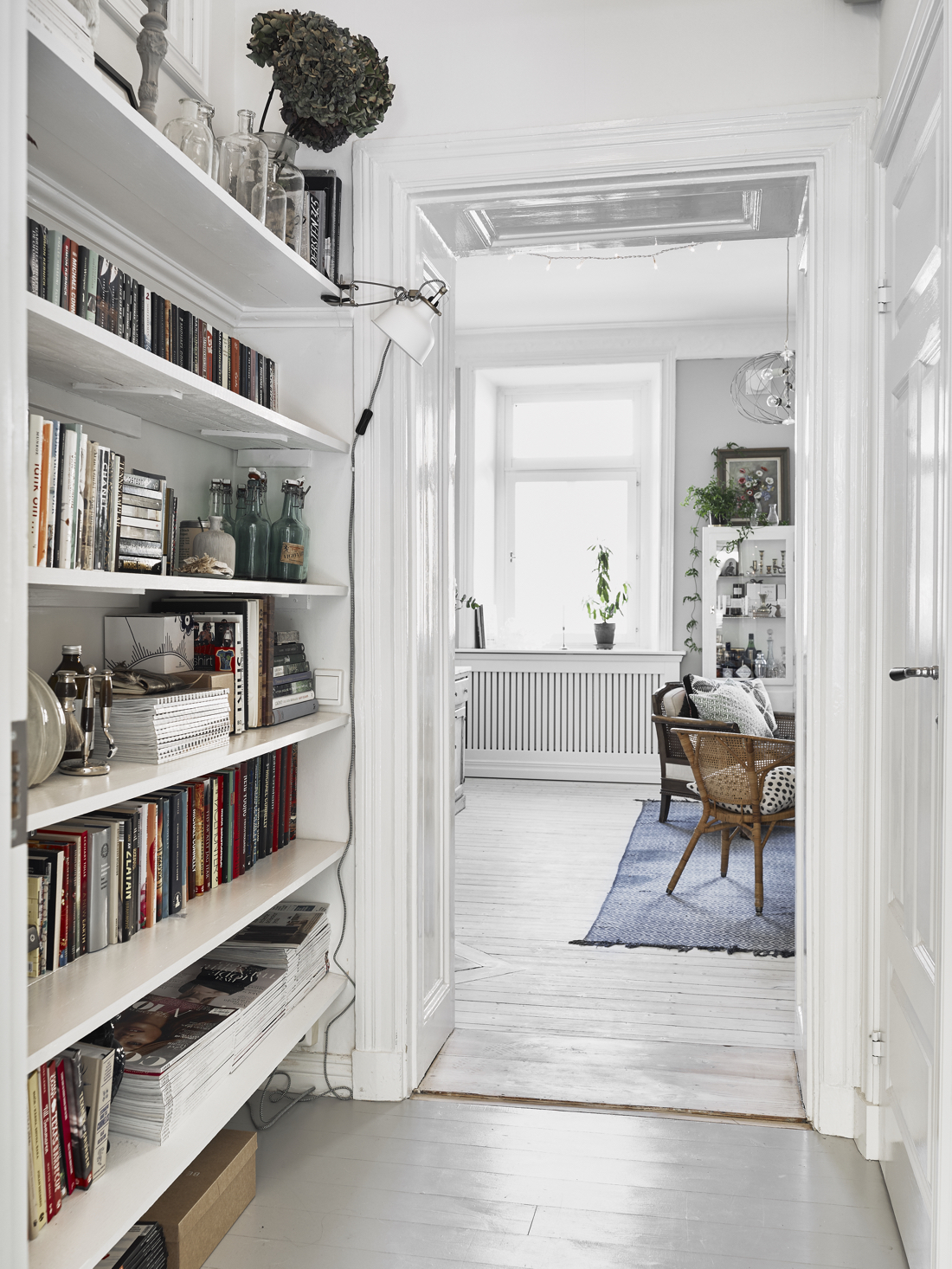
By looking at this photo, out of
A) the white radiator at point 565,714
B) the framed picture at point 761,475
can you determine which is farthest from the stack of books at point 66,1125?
the framed picture at point 761,475

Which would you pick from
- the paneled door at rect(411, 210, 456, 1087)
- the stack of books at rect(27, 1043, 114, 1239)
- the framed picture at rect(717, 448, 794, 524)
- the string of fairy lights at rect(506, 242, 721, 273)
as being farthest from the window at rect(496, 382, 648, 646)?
the stack of books at rect(27, 1043, 114, 1239)

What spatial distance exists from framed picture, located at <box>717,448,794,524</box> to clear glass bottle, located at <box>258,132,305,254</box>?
16.3 feet

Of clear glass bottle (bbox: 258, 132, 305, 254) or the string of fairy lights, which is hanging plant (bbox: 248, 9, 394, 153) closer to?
clear glass bottle (bbox: 258, 132, 305, 254)

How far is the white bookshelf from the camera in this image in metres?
1.41

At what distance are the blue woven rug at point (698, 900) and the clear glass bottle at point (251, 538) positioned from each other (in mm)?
2083

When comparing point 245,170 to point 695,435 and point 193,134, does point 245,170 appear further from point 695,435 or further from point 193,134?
point 695,435

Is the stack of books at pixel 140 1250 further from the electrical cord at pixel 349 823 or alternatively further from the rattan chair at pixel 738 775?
the rattan chair at pixel 738 775

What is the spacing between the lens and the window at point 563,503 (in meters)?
7.38

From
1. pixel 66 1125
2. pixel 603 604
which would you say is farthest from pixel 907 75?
pixel 603 604

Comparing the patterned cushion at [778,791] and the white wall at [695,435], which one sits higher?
the white wall at [695,435]

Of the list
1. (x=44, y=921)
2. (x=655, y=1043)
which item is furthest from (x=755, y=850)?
(x=44, y=921)

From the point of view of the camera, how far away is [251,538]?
7.66ft

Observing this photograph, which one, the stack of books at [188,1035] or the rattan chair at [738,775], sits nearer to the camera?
the stack of books at [188,1035]

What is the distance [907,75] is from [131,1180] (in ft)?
7.65
